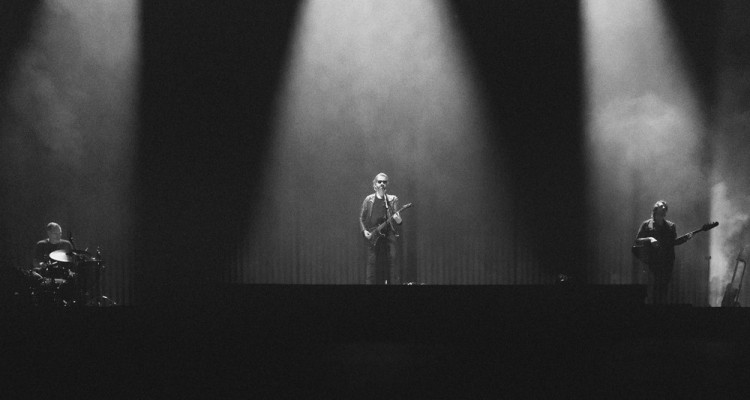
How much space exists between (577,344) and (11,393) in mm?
2537

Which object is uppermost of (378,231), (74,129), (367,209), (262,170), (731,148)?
(74,129)

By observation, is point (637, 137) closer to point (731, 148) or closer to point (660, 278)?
point (731, 148)

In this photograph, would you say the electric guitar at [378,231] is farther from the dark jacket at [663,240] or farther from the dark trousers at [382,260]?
the dark jacket at [663,240]

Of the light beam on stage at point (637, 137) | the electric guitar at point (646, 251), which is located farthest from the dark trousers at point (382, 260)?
the light beam on stage at point (637, 137)

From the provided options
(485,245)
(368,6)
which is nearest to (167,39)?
(368,6)

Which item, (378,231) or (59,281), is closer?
(59,281)

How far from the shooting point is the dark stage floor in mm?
2809

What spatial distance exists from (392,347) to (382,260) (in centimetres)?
532

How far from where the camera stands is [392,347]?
2.92 m

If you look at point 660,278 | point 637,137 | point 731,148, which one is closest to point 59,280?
point 660,278

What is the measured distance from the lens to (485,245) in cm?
992

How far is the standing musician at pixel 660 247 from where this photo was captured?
7.38 meters

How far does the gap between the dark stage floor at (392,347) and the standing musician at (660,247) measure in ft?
15.7

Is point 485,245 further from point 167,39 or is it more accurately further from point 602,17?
point 167,39
